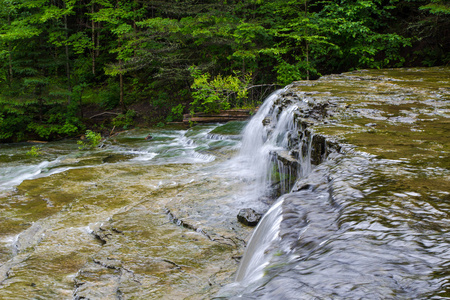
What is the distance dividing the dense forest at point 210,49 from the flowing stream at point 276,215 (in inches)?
271

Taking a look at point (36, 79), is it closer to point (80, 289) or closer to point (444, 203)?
point (80, 289)

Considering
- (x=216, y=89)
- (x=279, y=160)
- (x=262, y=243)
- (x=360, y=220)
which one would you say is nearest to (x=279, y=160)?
(x=279, y=160)

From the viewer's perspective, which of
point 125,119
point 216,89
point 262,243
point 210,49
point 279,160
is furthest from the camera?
point 125,119

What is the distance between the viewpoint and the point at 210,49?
17719 millimetres

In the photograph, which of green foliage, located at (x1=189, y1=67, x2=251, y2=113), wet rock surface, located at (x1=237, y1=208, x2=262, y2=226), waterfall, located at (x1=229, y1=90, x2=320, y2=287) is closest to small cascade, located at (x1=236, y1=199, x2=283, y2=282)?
waterfall, located at (x1=229, y1=90, x2=320, y2=287)

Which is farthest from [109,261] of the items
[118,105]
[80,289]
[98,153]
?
[118,105]

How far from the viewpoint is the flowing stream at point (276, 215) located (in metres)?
2.05

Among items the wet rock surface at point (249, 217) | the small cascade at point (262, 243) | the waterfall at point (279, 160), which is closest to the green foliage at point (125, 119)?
the waterfall at point (279, 160)

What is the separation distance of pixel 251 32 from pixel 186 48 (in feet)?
13.1

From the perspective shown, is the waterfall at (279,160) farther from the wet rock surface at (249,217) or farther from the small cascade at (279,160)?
the wet rock surface at (249,217)

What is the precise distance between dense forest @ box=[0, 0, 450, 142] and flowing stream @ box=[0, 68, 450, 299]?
6.88 metres

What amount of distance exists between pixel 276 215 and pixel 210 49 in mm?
15738

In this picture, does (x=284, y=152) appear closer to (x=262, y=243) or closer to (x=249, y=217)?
(x=249, y=217)

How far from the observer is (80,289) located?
356 centimetres
